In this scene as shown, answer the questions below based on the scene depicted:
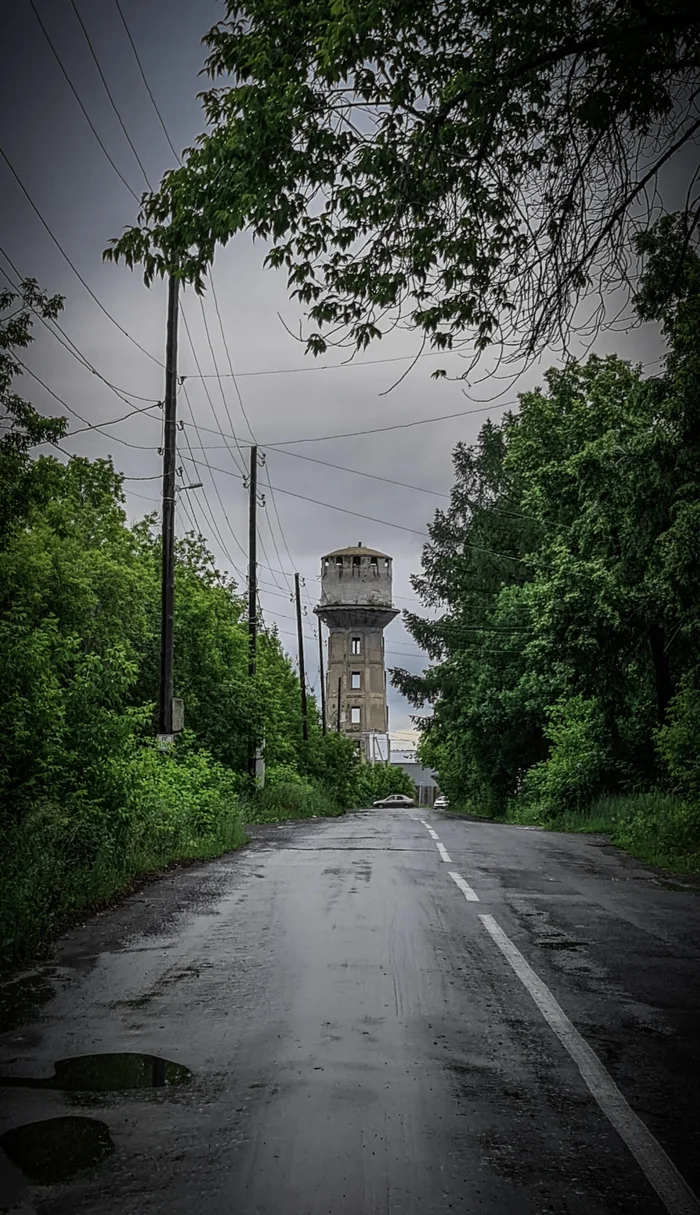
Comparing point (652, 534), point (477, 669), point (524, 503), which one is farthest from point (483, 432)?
point (652, 534)

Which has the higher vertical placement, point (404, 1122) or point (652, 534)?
point (652, 534)

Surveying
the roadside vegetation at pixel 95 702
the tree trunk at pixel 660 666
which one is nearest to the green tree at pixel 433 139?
the roadside vegetation at pixel 95 702

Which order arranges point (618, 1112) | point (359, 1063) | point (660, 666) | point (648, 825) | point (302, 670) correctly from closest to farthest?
1. point (618, 1112)
2. point (359, 1063)
3. point (648, 825)
4. point (660, 666)
5. point (302, 670)

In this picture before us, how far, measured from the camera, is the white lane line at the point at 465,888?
12302 mm

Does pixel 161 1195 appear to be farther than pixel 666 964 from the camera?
No

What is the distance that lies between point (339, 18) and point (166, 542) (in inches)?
613

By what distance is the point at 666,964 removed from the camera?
8672mm

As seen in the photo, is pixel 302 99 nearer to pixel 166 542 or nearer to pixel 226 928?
pixel 226 928

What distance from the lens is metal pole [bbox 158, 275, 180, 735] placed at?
71.9ft

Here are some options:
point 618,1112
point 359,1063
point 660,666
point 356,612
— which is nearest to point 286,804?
point 660,666

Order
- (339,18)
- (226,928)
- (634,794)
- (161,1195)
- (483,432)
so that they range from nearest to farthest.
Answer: (161,1195), (339,18), (226,928), (634,794), (483,432)

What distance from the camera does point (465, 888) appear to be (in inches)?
525

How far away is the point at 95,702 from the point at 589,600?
15.9 metres

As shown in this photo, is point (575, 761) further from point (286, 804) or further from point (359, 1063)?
point (359, 1063)
